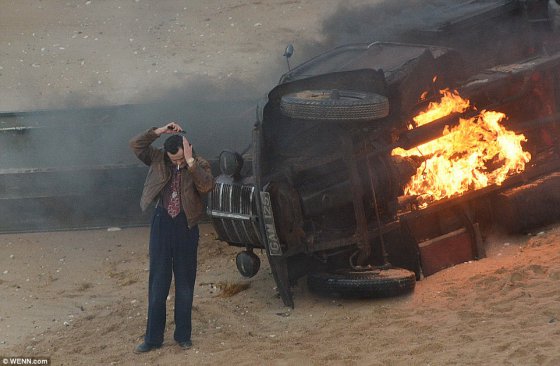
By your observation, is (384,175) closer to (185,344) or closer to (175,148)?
(175,148)

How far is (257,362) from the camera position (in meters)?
7.91

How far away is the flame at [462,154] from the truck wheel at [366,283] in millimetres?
856

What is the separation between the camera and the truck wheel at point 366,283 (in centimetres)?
891

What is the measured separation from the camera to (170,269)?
8.34 m

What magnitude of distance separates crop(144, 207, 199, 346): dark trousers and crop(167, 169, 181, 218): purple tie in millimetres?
44

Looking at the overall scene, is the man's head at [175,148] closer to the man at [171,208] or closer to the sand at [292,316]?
the man at [171,208]

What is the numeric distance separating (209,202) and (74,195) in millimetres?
3033

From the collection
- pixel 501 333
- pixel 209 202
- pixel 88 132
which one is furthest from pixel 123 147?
pixel 501 333

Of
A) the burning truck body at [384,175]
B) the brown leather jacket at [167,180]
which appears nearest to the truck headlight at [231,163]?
the burning truck body at [384,175]

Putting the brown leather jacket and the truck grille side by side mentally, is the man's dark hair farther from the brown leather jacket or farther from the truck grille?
the truck grille

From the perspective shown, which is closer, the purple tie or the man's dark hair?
the man's dark hair

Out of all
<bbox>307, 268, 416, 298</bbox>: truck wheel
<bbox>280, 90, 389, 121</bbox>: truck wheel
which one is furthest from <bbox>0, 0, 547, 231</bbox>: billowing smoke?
<bbox>307, 268, 416, 298</bbox>: truck wheel

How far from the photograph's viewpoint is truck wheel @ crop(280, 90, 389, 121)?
27.8 feet

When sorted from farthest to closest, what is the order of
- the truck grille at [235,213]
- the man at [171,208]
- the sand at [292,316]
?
the truck grille at [235,213] < the man at [171,208] < the sand at [292,316]
